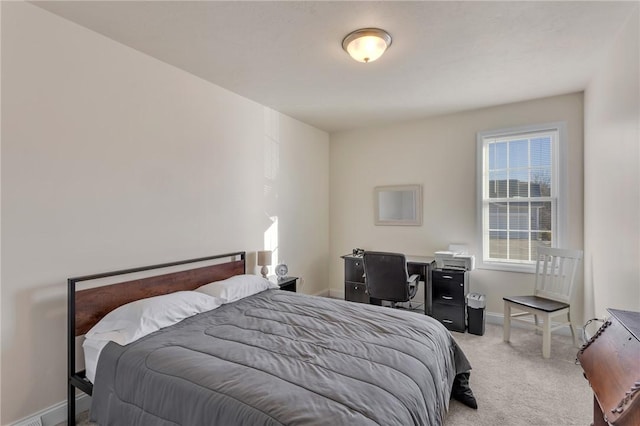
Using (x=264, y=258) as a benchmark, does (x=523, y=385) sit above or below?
below

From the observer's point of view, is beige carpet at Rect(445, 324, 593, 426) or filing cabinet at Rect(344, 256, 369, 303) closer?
beige carpet at Rect(445, 324, 593, 426)

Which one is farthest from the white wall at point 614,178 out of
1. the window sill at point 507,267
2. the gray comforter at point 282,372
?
the gray comforter at point 282,372

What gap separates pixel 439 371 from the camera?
1.83 meters

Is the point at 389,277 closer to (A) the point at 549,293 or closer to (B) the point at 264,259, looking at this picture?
(B) the point at 264,259

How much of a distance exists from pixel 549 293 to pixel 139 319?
3736mm

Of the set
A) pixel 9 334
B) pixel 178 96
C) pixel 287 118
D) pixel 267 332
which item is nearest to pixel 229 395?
pixel 267 332

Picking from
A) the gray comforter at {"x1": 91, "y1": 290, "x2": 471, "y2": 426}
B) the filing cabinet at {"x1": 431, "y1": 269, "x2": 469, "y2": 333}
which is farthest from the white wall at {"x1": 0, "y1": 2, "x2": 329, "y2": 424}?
the filing cabinet at {"x1": 431, "y1": 269, "x2": 469, "y2": 333}

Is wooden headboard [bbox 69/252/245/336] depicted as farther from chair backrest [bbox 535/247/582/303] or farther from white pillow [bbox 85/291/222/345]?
chair backrest [bbox 535/247/582/303]

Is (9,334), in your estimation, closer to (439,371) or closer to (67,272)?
(67,272)

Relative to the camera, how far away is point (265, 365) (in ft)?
5.23

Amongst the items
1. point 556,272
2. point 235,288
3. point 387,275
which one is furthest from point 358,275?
point 556,272

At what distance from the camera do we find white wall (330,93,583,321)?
3.49m

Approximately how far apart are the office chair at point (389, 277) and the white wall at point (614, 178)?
161 centimetres

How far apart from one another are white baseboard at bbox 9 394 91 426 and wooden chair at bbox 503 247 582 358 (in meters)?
3.71
